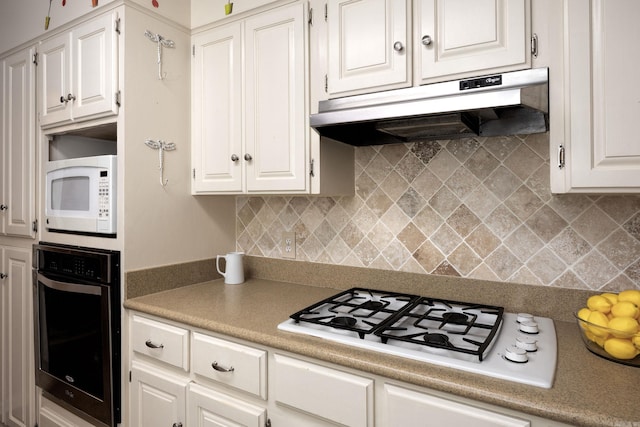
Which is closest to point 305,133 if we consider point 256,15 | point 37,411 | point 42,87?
point 256,15

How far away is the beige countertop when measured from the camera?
82 cm

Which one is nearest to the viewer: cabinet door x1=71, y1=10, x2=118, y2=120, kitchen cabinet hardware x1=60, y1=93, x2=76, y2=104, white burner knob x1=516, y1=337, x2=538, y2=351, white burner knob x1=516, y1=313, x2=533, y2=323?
white burner knob x1=516, y1=337, x2=538, y2=351

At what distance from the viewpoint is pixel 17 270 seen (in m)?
2.21

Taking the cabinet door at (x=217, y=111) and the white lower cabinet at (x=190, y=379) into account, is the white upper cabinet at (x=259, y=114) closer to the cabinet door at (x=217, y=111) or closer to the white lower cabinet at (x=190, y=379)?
the cabinet door at (x=217, y=111)

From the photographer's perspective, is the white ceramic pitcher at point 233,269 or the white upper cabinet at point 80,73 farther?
the white ceramic pitcher at point 233,269

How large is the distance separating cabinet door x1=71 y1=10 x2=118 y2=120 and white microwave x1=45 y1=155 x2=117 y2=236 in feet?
0.79

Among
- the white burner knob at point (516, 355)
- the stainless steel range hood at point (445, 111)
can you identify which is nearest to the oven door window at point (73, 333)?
the stainless steel range hood at point (445, 111)

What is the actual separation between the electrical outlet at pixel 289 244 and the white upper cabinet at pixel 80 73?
3.26 feet

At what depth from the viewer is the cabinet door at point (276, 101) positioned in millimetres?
1597

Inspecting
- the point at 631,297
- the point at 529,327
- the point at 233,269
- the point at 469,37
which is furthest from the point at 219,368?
the point at 469,37

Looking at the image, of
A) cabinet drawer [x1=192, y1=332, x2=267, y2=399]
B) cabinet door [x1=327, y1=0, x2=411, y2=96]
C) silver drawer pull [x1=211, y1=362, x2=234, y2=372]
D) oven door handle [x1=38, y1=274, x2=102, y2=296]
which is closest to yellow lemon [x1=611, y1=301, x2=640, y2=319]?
cabinet door [x1=327, y1=0, x2=411, y2=96]

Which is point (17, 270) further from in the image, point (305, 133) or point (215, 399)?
point (305, 133)

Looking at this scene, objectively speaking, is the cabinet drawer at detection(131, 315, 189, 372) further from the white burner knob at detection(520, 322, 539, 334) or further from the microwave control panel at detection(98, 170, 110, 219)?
the white burner knob at detection(520, 322, 539, 334)

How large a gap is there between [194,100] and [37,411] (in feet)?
6.21
